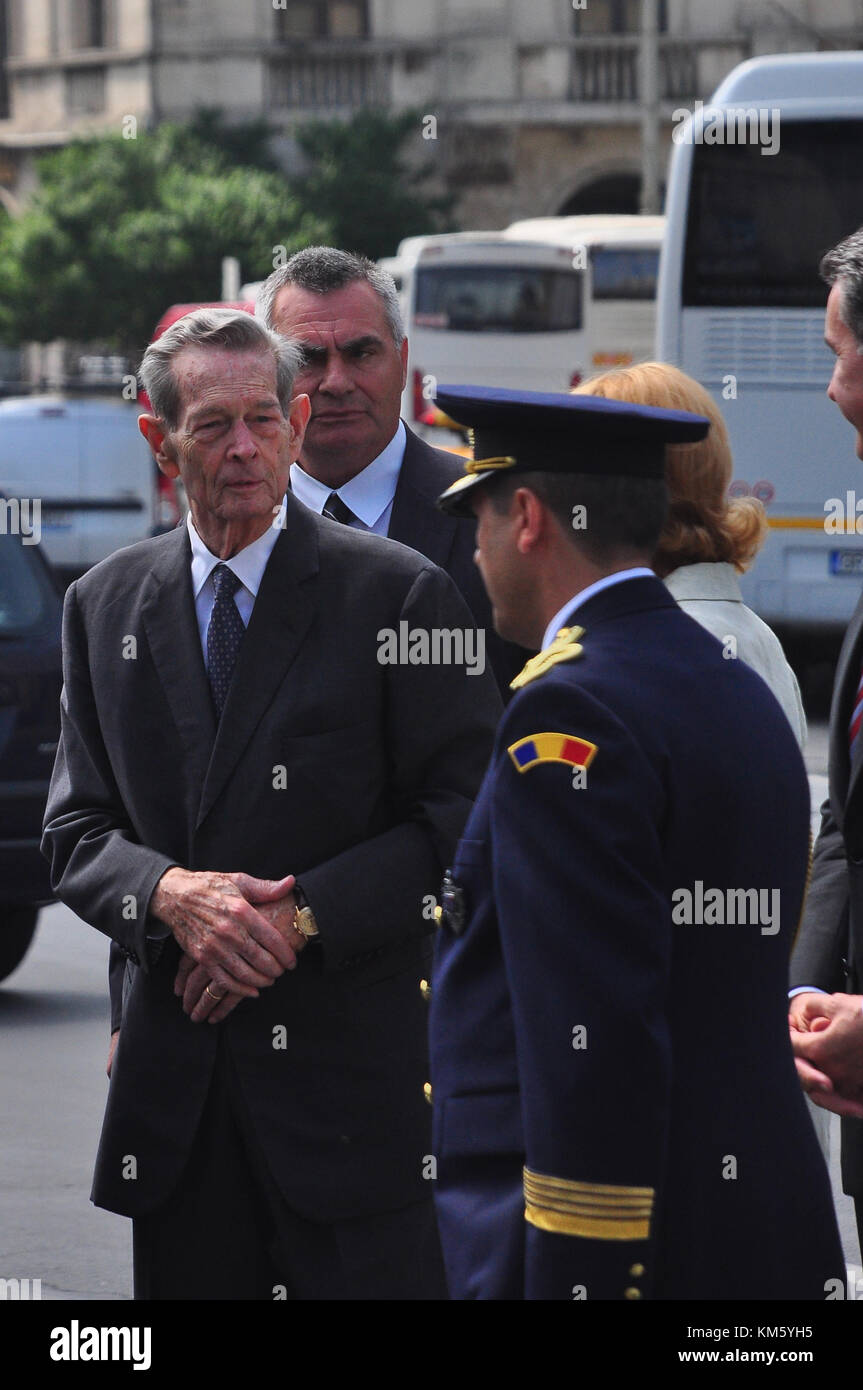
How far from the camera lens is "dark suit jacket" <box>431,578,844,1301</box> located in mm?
2373

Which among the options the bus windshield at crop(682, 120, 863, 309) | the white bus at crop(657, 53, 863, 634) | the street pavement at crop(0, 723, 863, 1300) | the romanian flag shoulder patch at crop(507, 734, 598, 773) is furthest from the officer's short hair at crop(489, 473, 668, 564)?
the bus windshield at crop(682, 120, 863, 309)

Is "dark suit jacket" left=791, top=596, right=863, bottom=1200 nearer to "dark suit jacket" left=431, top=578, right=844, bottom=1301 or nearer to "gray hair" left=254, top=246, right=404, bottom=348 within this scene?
"dark suit jacket" left=431, top=578, right=844, bottom=1301

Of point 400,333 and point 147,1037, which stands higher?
point 400,333

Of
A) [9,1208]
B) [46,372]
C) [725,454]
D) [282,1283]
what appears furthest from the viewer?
[46,372]

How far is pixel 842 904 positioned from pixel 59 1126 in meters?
3.59

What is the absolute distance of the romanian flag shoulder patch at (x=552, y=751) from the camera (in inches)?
94.5

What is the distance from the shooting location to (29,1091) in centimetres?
673

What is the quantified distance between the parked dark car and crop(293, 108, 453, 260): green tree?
3275 cm

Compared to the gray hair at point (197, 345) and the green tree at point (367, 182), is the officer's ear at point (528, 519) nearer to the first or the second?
the gray hair at point (197, 345)

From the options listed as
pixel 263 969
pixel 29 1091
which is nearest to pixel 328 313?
pixel 263 969

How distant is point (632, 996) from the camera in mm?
2371

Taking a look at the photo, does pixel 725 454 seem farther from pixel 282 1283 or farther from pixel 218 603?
pixel 282 1283

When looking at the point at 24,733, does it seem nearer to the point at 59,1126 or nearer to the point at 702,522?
the point at 59,1126
